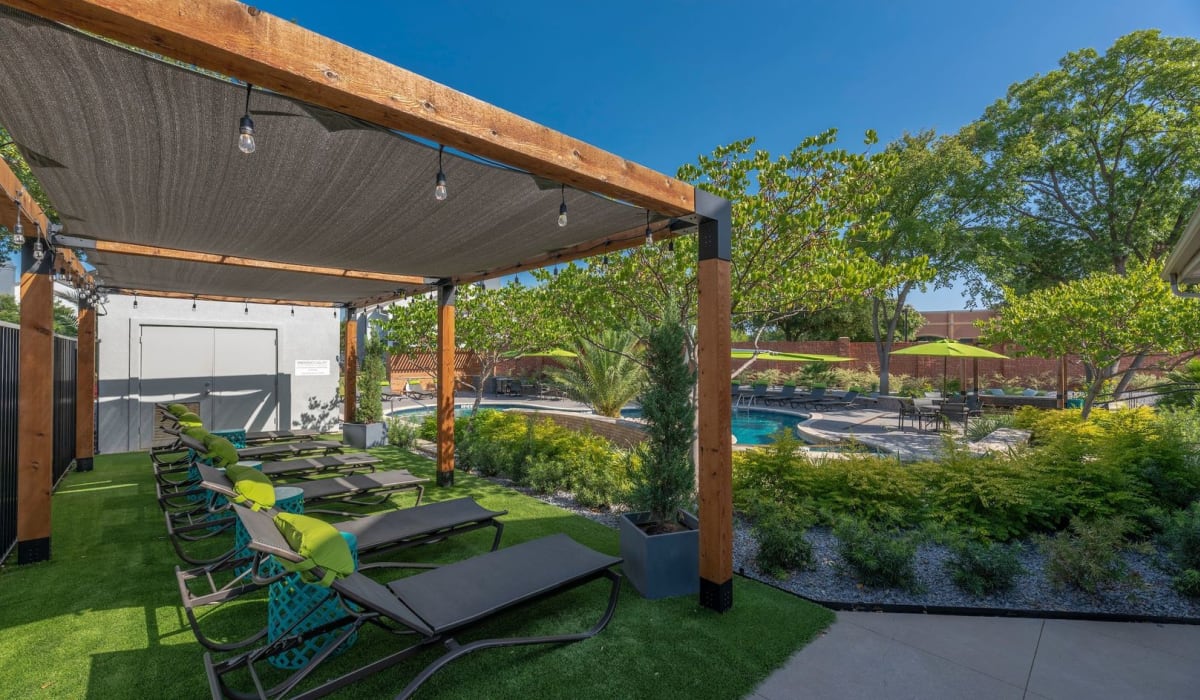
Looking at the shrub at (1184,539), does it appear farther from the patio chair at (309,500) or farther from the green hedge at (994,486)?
the patio chair at (309,500)

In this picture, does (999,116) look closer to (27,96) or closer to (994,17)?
(994,17)

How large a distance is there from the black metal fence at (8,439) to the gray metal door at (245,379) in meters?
6.73

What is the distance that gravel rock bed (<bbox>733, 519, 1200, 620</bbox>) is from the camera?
3709 millimetres

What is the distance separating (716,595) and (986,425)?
10.3 meters

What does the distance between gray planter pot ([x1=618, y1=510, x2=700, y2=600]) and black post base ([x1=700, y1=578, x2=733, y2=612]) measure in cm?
26

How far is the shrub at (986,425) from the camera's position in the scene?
1030cm

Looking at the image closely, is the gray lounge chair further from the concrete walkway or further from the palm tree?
the concrete walkway

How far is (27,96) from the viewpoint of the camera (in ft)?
7.52

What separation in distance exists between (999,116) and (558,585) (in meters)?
26.7

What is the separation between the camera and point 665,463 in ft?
13.7

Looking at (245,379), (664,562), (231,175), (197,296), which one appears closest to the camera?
(231,175)

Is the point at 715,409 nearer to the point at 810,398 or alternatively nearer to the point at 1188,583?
the point at 1188,583

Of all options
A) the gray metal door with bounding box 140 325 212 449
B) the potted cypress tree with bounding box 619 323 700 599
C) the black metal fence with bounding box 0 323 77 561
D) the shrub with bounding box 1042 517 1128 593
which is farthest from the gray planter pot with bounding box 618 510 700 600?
the gray metal door with bounding box 140 325 212 449

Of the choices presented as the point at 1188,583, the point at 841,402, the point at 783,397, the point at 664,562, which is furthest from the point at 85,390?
the point at 841,402
